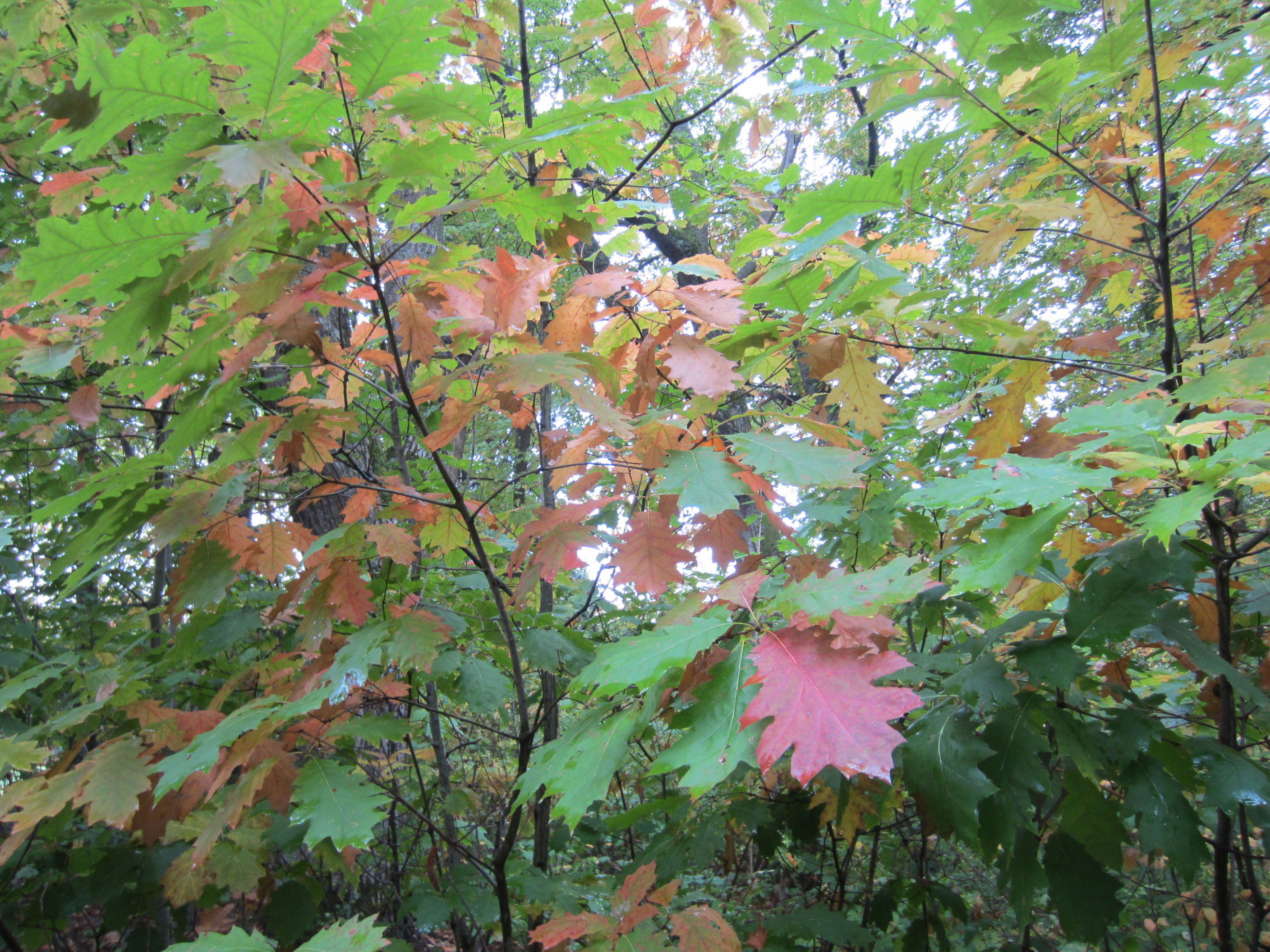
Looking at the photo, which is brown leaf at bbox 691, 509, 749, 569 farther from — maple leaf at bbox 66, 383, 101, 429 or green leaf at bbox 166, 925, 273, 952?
maple leaf at bbox 66, 383, 101, 429

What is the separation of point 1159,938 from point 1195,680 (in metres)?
2.25

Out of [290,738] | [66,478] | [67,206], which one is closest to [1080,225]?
[290,738]

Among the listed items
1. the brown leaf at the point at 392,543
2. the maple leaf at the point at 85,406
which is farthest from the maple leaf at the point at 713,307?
the maple leaf at the point at 85,406

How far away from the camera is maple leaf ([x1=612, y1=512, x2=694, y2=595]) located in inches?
52.2

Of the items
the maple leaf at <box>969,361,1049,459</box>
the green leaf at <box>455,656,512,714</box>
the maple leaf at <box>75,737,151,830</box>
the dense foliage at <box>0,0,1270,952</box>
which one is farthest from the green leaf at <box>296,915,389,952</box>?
the maple leaf at <box>969,361,1049,459</box>

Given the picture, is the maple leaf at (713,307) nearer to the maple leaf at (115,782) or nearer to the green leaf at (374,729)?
the green leaf at (374,729)

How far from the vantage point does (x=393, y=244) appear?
1540 mm

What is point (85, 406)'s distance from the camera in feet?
6.83

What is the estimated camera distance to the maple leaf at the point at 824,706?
2.55 ft

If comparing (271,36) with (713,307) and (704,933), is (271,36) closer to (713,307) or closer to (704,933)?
(713,307)

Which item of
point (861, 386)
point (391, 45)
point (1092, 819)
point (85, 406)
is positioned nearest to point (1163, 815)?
point (1092, 819)

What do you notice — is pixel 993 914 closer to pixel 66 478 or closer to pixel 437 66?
pixel 437 66

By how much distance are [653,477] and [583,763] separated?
755 millimetres

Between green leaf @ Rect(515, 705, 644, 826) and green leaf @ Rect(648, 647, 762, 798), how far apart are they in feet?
0.31
